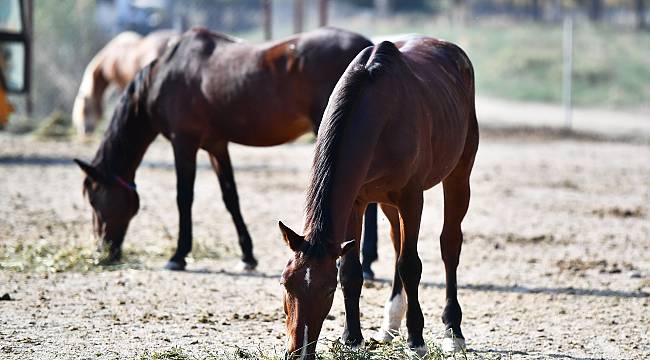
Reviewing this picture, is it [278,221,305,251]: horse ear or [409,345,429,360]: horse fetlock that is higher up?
[278,221,305,251]: horse ear

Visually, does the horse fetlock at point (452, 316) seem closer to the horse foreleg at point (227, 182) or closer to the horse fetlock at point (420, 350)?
the horse fetlock at point (420, 350)

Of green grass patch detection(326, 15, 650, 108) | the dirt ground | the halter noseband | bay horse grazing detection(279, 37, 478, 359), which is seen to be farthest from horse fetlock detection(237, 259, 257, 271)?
green grass patch detection(326, 15, 650, 108)

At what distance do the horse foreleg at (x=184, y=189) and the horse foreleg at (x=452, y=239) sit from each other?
2.34 meters

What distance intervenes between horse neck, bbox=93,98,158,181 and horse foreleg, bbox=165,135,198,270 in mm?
330

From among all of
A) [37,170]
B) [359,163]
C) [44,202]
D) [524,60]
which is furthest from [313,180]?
[524,60]

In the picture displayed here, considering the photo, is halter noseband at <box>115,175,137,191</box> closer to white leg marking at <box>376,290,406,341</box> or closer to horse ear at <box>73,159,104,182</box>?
horse ear at <box>73,159,104,182</box>

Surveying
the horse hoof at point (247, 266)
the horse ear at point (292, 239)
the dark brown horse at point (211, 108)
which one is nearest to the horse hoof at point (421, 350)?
the horse ear at point (292, 239)

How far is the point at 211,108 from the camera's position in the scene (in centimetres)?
754

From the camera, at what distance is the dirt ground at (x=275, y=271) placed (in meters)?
5.62

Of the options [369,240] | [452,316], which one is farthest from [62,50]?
[452,316]

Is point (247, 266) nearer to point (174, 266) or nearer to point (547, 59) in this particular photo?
point (174, 266)

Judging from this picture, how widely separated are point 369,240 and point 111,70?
8.41m

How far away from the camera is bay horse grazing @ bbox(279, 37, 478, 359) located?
4.25 metres

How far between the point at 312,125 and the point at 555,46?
2222 cm
